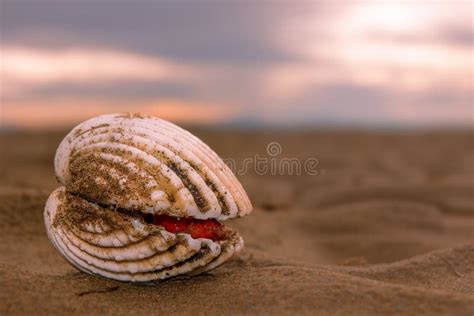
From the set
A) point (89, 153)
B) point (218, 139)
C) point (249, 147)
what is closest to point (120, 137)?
point (89, 153)

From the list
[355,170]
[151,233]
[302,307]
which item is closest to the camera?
[302,307]

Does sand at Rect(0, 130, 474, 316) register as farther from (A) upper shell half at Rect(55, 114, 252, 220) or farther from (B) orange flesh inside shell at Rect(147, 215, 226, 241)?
(A) upper shell half at Rect(55, 114, 252, 220)

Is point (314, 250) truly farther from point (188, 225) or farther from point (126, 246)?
point (126, 246)

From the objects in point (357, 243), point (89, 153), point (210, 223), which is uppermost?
point (89, 153)

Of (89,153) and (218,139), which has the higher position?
(89,153)

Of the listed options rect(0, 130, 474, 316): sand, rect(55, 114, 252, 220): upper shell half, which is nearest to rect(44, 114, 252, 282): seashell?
rect(55, 114, 252, 220): upper shell half

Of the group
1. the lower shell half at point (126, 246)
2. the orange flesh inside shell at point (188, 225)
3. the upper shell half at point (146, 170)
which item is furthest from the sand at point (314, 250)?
the upper shell half at point (146, 170)

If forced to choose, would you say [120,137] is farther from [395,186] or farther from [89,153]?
[395,186]
